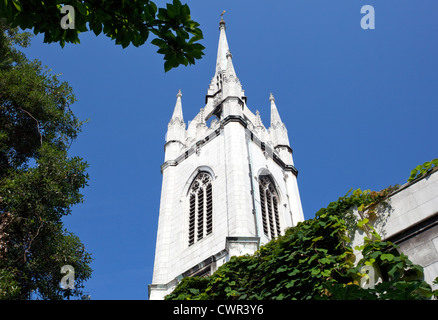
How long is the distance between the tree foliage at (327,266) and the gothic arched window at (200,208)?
47.4 feet

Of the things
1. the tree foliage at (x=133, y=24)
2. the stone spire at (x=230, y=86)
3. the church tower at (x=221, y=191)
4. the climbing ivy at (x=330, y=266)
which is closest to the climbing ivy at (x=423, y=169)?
the climbing ivy at (x=330, y=266)

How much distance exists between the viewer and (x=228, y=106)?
31.1 meters

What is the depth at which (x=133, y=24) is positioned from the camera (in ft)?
18.5

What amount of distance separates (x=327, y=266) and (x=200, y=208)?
19291mm

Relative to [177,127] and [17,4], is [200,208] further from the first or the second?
[17,4]

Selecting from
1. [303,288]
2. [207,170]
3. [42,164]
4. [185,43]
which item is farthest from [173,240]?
[185,43]

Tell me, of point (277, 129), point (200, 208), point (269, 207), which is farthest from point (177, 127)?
point (269, 207)

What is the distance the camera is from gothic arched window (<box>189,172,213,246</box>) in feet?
83.7

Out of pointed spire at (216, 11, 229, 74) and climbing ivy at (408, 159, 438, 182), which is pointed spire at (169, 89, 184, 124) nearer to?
pointed spire at (216, 11, 229, 74)

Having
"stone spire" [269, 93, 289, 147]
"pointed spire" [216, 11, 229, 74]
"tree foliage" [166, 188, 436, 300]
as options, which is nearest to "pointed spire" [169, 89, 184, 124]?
"pointed spire" [216, 11, 229, 74]

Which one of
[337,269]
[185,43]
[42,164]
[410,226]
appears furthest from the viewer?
[42,164]

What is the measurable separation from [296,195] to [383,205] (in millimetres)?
23128

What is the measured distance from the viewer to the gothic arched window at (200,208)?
25.5 m

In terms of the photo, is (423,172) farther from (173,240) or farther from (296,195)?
(296,195)
